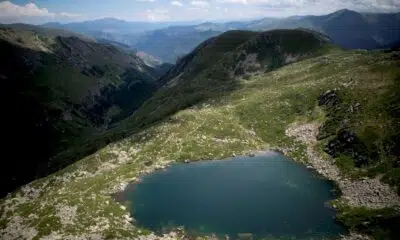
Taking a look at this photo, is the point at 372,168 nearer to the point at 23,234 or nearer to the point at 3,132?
the point at 23,234

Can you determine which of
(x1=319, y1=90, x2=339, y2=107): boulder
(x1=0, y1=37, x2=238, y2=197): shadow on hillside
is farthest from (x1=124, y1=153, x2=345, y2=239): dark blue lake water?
(x1=0, y1=37, x2=238, y2=197): shadow on hillside

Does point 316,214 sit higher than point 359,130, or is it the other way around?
point 359,130

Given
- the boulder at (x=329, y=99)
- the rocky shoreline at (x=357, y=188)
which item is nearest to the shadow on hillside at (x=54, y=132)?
the boulder at (x=329, y=99)

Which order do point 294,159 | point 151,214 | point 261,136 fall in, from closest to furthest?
1. point 151,214
2. point 294,159
3. point 261,136

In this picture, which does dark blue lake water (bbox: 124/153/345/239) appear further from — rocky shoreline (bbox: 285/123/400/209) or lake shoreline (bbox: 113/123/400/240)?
rocky shoreline (bbox: 285/123/400/209)

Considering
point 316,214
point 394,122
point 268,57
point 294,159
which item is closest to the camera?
point 316,214

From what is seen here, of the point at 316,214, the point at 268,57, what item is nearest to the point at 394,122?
the point at 316,214

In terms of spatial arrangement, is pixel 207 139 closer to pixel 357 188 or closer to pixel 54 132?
pixel 357 188
